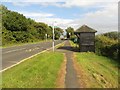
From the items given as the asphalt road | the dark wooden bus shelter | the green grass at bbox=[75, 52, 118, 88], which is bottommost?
the green grass at bbox=[75, 52, 118, 88]

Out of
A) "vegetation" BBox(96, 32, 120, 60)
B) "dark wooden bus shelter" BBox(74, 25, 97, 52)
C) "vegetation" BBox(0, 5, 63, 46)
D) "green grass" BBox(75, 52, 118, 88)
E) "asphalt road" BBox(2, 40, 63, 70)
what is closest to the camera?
"green grass" BBox(75, 52, 118, 88)

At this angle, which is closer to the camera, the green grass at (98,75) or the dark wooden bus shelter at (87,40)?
the green grass at (98,75)

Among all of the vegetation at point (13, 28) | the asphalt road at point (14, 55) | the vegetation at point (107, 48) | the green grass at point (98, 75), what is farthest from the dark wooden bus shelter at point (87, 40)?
the vegetation at point (13, 28)

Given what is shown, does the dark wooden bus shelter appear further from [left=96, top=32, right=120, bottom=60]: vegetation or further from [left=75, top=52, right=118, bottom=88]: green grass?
[left=75, top=52, right=118, bottom=88]: green grass

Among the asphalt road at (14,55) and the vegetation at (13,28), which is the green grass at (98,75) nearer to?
the asphalt road at (14,55)

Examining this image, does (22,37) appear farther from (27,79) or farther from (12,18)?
(27,79)

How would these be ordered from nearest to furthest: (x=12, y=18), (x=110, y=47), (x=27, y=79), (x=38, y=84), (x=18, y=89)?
(x=18, y=89) < (x=38, y=84) < (x=27, y=79) < (x=110, y=47) < (x=12, y=18)

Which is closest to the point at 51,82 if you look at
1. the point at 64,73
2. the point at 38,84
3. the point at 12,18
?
the point at 38,84

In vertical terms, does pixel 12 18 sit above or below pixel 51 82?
above

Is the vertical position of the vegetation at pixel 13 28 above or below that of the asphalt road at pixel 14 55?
above

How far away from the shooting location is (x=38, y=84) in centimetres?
1357

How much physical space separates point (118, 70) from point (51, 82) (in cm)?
1267

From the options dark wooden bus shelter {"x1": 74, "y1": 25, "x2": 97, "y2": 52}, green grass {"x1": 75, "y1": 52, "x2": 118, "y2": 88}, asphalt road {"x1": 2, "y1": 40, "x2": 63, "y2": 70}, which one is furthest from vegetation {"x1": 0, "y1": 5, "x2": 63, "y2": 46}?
green grass {"x1": 75, "y1": 52, "x2": 118, "y2": 88}

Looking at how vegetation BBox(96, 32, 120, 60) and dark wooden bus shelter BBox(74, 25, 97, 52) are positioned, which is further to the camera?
dark wooden bus shelter BBox(74, 25, 97, 52)
